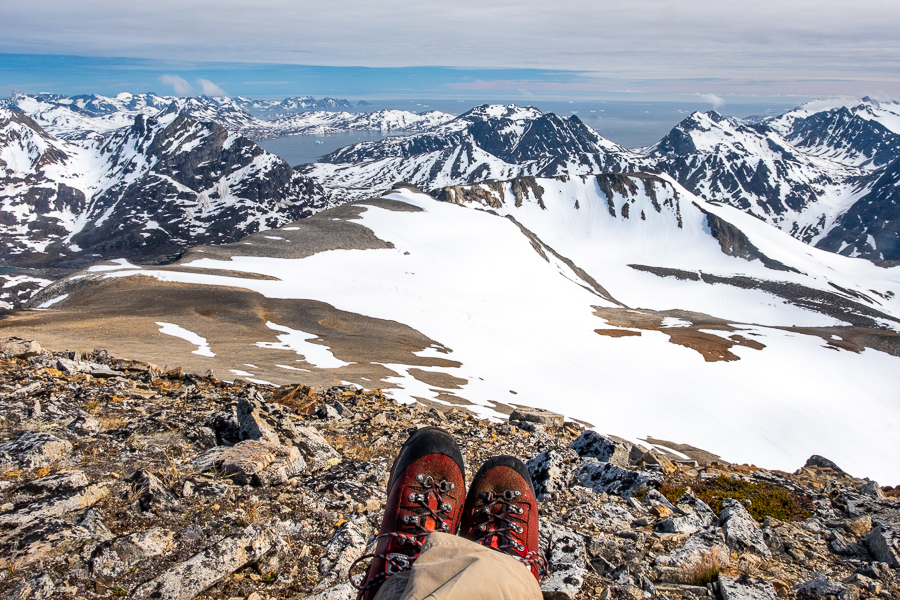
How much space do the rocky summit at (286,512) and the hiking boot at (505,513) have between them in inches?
20.2

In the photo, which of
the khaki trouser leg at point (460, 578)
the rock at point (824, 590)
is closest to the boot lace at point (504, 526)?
the khaki trouser leg at point (460, 578)

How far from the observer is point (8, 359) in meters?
11.4

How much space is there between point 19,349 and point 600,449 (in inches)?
586

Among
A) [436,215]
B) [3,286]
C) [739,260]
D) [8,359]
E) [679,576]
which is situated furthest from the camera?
[3,286]

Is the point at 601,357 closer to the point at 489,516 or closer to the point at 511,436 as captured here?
the point at 511,436

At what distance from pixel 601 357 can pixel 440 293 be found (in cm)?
2153

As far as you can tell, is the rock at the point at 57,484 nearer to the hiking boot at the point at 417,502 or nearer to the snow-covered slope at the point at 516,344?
the hiking boot at the point at 417,502

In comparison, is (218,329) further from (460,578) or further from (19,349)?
(460,578)

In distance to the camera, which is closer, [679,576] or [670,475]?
[679,576]

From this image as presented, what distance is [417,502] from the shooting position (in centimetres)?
574

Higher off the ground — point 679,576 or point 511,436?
point 679,576

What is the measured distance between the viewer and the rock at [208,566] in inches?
182

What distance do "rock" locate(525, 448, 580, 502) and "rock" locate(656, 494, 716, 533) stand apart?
1.73 meters

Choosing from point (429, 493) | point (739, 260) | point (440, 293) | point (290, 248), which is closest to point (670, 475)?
point (429, 493)
